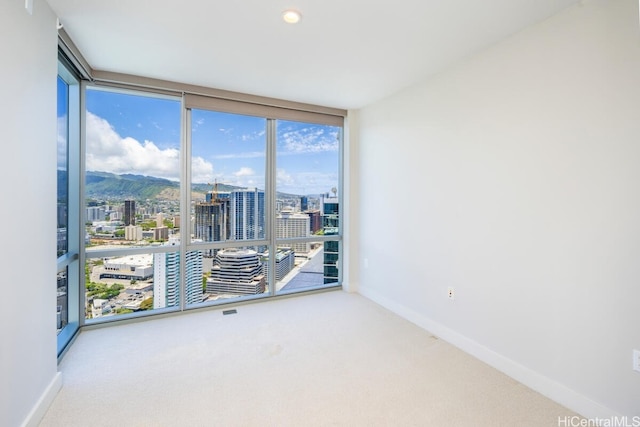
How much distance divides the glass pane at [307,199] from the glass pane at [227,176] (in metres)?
0.25

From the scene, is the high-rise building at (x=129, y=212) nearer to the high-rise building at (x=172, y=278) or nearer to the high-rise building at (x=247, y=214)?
the high-rise building at (x=172, y=278)

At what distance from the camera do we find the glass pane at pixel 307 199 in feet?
12.6

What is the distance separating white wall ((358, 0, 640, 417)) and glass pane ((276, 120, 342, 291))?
1335 millimetres

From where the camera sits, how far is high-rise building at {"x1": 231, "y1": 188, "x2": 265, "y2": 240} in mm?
3600

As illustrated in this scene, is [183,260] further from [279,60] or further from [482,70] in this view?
[482,70]

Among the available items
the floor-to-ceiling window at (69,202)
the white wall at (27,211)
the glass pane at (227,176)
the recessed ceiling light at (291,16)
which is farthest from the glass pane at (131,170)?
the recessed ceiling light at (291,16)

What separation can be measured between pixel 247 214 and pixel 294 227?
2.11 feet

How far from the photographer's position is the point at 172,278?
10.8 ft

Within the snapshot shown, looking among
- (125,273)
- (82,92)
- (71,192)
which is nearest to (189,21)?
(82,92)

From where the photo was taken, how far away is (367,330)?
2889mm

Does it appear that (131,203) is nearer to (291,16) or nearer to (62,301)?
(62,301)

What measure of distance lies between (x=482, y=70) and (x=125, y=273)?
378 cm

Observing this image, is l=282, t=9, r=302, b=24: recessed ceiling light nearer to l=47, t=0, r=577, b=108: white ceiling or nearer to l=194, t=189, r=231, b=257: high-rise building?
l=47, t=0, r=577, b=108: white ceiling

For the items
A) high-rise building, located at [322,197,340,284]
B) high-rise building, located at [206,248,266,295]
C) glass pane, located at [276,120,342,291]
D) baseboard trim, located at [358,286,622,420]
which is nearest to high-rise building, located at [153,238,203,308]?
high-rise building, located at [206,248,266,295]
